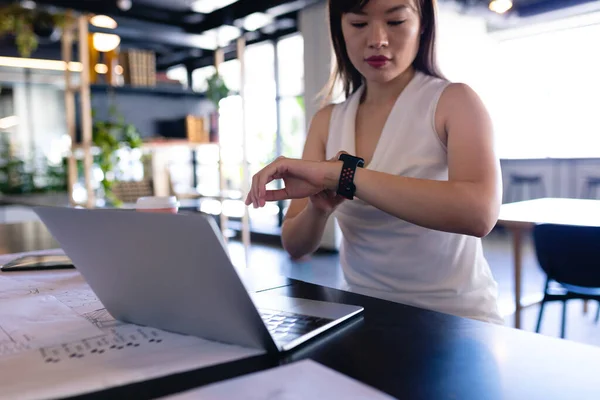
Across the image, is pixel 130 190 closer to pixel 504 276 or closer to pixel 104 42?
pixel 104 42

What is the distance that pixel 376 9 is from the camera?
1037 millimetres

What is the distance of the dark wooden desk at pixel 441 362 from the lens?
48 centimetres

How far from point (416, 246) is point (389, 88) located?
42 centimetres

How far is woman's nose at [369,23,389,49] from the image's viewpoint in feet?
A: 3.41

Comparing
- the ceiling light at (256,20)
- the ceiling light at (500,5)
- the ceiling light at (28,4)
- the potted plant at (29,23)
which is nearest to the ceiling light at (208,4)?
the ceiling light at (256,20)

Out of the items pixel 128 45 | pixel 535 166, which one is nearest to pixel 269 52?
pixel 128 45

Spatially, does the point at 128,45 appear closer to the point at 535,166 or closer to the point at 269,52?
the point at 269,52

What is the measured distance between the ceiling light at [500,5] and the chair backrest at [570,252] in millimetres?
4840

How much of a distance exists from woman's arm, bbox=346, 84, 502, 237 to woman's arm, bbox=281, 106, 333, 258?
186mm

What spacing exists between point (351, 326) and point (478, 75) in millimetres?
7782

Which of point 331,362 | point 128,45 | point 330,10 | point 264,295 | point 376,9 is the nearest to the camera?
point 331,362

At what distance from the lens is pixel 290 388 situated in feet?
1.53

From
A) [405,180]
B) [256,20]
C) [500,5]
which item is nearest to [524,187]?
[500,5]

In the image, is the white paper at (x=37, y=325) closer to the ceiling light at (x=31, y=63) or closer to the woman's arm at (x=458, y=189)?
the woman's arm at (x=458, y=189)
